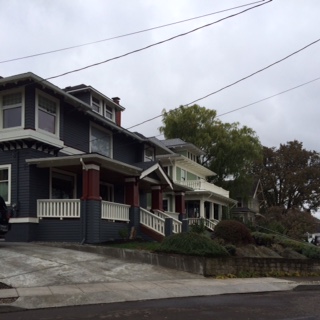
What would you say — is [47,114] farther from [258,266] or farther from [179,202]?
[179,202]

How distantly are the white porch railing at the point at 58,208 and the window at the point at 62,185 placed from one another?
1.24 m

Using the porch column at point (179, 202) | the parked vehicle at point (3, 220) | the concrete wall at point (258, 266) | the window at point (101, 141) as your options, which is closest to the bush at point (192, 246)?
the concrete wall at point (258, 266)

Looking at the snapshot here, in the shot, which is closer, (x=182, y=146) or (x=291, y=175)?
(x=182, y=146)

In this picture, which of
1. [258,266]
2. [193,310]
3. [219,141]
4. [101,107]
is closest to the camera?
[193,310]

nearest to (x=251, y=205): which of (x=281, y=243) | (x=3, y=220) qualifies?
(x=281, y=243)

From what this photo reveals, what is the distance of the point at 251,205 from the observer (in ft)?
188

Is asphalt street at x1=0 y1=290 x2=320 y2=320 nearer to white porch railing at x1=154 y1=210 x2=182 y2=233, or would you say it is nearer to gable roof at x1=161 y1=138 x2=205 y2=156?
white porch railing at x1=154 y1=210 x2=182 y2=233

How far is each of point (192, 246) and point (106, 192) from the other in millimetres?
8843

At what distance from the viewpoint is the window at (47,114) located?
1973 centimetres

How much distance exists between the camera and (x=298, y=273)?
62.3 feet

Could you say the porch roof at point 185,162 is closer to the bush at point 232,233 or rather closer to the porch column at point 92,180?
the bush at point 232,233

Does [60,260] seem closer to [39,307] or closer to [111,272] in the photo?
[111,272]

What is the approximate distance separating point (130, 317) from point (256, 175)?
185 ft

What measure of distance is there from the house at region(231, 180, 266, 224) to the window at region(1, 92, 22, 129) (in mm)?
26103
